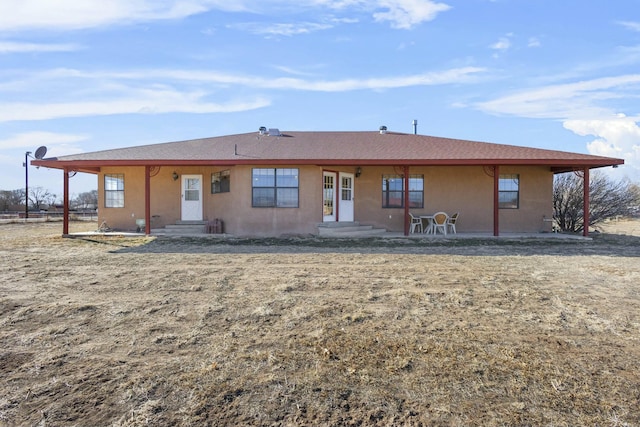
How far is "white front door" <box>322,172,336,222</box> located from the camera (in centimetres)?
1347

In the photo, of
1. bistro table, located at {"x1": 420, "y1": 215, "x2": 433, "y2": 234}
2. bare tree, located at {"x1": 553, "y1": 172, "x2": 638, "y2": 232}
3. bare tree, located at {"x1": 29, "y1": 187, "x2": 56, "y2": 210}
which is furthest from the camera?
bare tree, located at {"x1": 29, "y1": 187, "x2": 56, "y2": 210}

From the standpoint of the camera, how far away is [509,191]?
14.4 meters

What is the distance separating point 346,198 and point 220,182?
4259 mm

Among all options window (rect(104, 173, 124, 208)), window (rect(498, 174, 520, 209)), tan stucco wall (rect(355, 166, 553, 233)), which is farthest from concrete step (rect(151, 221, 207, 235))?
window (rect(498, 174, 520, 209))

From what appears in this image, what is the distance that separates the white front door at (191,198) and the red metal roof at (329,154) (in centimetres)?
104

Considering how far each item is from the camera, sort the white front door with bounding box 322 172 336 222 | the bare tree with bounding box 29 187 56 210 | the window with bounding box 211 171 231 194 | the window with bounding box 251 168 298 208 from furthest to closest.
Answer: the bare tree with bounding box 29 187 56 210 → the window with bounding box 211 171 231 194 → the white front door with bounding box 322 172 336 222 → the window with bounding box 251 168 298 208

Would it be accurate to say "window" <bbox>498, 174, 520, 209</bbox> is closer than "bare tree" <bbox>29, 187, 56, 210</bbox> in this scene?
Yes

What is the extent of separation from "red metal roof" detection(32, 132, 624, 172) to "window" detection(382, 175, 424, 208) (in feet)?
3.24

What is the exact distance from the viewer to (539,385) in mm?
3018

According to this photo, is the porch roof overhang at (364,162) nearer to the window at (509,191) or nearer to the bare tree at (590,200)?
the window at (509,191)

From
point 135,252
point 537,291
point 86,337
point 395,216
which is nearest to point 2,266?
point 135,252

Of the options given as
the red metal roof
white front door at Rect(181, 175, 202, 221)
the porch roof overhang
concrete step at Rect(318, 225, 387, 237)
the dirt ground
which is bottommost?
the dirt ground

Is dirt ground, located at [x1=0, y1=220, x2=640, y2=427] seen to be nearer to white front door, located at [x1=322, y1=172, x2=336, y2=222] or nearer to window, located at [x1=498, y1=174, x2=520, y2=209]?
white front door, located at [x1=322, y1=172, x2=336, y2=222]

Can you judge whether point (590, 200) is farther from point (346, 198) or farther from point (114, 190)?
point (114, 190)
